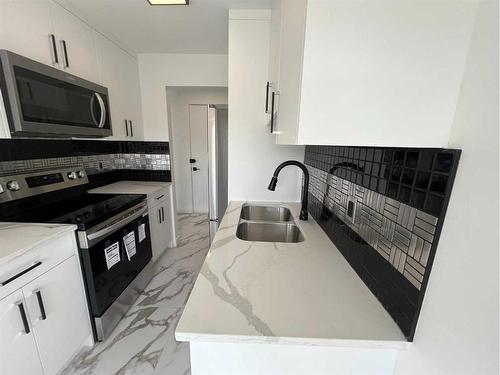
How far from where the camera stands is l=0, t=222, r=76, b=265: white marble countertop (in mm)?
973

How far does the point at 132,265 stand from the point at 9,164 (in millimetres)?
1129

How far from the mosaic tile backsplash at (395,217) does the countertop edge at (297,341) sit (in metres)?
0.06

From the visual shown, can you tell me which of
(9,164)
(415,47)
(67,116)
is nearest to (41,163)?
(9,164)

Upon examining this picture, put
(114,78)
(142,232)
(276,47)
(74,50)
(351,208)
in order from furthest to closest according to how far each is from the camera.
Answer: (114,78) → (142,232) → (74,50) → (276,47) → (351,208)

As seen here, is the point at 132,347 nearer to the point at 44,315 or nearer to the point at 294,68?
the point at 44,315

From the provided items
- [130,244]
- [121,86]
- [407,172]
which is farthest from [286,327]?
[121,86]

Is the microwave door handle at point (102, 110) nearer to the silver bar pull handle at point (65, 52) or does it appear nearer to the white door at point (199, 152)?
the silver bar pull handle at point (65, 52)

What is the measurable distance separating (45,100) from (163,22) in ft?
3.75

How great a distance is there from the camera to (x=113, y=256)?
63.2 inches

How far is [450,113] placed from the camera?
491 millimetres

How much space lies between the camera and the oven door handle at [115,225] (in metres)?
1.40

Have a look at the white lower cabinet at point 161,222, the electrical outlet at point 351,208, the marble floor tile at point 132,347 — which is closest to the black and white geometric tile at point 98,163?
the white lower cabinet at point 161,222

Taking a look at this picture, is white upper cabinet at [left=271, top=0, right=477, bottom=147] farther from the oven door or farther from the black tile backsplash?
the oven door

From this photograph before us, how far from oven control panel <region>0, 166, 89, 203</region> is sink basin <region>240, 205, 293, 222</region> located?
5.18 feet
